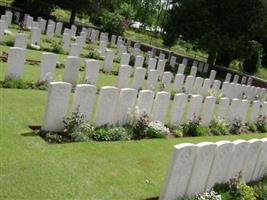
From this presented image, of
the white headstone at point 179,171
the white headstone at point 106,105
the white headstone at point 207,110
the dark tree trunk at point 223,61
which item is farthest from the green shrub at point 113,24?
the white headstone at point 179,171

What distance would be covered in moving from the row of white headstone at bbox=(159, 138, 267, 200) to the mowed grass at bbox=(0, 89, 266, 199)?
0.67m

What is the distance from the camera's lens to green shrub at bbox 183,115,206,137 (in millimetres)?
14228

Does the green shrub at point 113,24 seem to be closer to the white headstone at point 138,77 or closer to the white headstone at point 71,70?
the white headstone at point 138,77

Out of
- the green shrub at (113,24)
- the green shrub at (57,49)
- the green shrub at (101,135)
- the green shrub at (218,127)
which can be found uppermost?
the green shrub at (113,24)

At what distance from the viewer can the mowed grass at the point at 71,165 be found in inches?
313

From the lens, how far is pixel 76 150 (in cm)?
1003

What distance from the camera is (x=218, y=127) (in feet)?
50.8

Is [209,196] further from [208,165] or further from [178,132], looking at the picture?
[178,132]

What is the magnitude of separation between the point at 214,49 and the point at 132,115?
59.0ft

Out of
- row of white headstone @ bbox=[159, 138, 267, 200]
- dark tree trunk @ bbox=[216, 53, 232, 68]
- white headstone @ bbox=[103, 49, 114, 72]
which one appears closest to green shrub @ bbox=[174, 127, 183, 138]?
row of white headstone @ bbox=[159, 138, 267, 200]

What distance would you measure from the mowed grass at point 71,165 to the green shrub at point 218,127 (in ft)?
12.2

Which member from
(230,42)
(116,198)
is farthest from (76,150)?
(230,42)

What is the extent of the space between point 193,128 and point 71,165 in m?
5.99

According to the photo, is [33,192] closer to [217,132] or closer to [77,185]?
[77,185]
